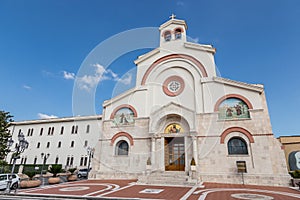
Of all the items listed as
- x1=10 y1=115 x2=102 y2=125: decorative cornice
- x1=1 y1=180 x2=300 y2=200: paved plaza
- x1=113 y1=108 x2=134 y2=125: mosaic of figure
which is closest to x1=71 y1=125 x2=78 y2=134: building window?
x1=10 y1=115 x2=102 y2=125: decorative cornice

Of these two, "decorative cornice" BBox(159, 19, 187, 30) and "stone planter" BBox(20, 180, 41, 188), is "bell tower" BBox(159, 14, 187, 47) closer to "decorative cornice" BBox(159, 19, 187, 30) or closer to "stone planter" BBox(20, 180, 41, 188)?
"decorative cornice" BBox(159, 19, 187, 30)

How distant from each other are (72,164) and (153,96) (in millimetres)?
19608

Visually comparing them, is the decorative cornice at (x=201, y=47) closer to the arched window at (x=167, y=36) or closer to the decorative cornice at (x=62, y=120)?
the arched window at (x=167, y=36)

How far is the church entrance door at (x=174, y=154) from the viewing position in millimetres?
15938

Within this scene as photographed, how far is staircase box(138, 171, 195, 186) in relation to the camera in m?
13.2

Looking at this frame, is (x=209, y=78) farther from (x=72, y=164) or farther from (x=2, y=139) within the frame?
(x=2, y=139)

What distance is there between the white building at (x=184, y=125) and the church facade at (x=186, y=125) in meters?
0.07

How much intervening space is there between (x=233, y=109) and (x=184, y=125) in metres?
4.50

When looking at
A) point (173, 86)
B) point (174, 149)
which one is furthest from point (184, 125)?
point (173, 86)

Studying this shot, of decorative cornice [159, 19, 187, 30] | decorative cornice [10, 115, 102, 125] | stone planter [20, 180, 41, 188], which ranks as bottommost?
stone planter [20, 180, 41, 188]

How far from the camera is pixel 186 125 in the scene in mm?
16391

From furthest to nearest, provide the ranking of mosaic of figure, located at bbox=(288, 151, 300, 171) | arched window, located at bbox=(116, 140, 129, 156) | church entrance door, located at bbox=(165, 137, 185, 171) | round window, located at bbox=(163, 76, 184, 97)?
1. round window, located at bbox=(163, 76, 184, 97)
2. arched window, located at bbox=(116, 140, 129, 156)
3. mosaic of figure, located at bbox=(288, 151, 300, 171)
4. church entrance door, located at bbox=(165, 137, 185, 171)

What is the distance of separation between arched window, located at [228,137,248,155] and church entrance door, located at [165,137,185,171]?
406cm

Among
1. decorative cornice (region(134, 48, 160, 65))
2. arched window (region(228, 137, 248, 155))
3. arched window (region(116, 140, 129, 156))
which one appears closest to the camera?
arched window (region(228, 137, 248, 155))
